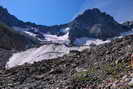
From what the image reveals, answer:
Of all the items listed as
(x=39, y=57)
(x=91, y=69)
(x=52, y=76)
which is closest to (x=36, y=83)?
(x=52, y=76)

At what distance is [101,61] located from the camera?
18062 millimetres

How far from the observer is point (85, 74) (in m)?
15.6

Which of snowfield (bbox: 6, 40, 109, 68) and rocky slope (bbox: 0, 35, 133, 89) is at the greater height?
snowfield (bbox: 6, 40, 109, 68)

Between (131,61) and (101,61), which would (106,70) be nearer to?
(131,61)

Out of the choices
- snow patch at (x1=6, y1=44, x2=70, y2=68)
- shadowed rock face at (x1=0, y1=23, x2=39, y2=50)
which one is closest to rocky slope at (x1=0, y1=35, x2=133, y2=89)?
snow patch at (x1=6, y1=44, x2=70, y2=68)

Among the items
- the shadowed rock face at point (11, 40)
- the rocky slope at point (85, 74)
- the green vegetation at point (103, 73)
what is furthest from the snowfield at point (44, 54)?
the shadowed rock face at point (11, 40)

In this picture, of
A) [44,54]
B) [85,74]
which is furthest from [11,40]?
[85,74]

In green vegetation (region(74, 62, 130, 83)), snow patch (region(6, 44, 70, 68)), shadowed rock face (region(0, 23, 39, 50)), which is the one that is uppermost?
shadowed rock face (region(0, 23, 39, 50))

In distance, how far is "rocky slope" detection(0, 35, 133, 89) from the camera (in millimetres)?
13656

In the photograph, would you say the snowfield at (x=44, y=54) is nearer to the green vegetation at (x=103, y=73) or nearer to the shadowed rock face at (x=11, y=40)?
the green vegetation at (x=103, y=73)

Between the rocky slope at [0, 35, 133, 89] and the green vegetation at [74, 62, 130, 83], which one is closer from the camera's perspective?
the rocky slope at [0, 35, 133, 89]

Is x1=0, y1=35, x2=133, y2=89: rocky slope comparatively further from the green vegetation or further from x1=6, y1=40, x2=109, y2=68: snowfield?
x1=6, y1=40, x2=109, y2=68: snowfield

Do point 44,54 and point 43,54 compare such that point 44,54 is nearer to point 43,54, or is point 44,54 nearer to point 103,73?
point 43,54

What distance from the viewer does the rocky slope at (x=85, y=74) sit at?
538 inches
